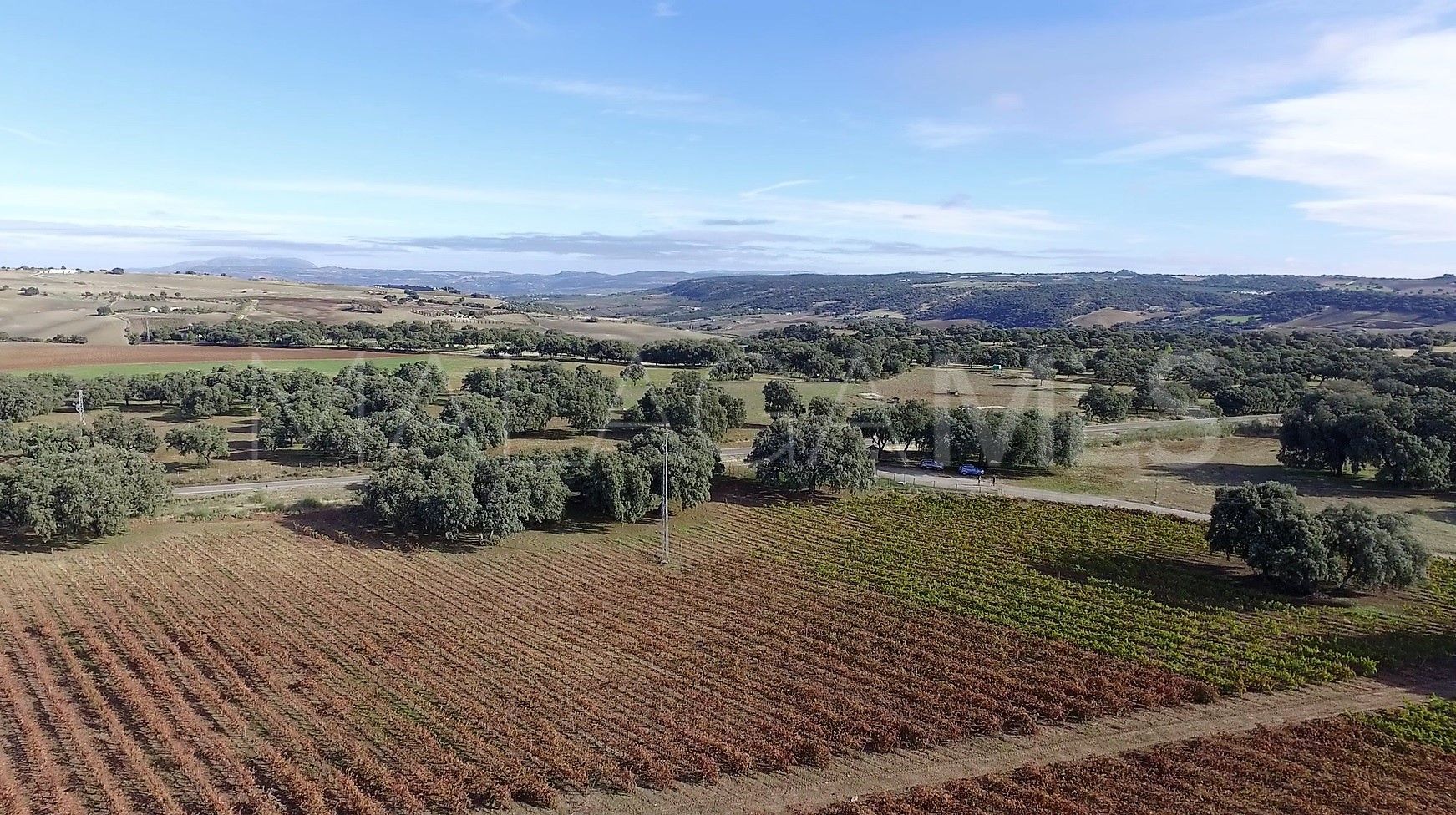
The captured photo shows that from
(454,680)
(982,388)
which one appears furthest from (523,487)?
(982,388)

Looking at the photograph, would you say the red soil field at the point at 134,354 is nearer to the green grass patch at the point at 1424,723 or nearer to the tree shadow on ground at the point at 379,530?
the tree shadow on ground at the point at 379,530

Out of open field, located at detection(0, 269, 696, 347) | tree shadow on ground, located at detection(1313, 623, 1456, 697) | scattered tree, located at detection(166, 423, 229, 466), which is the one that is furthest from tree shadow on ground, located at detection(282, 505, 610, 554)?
open field, located at detection(0, 269, 696, 347)

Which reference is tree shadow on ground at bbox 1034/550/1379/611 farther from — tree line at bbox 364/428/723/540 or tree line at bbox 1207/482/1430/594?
tree line at bbox 364/428/723/540

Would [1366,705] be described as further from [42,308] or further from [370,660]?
[42,308]

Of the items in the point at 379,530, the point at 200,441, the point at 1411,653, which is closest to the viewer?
the point at 1411,653

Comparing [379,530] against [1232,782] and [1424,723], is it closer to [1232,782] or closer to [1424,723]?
[1232,782]

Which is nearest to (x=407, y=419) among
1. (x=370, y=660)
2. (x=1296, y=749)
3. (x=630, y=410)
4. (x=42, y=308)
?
(x=630, y=410)
